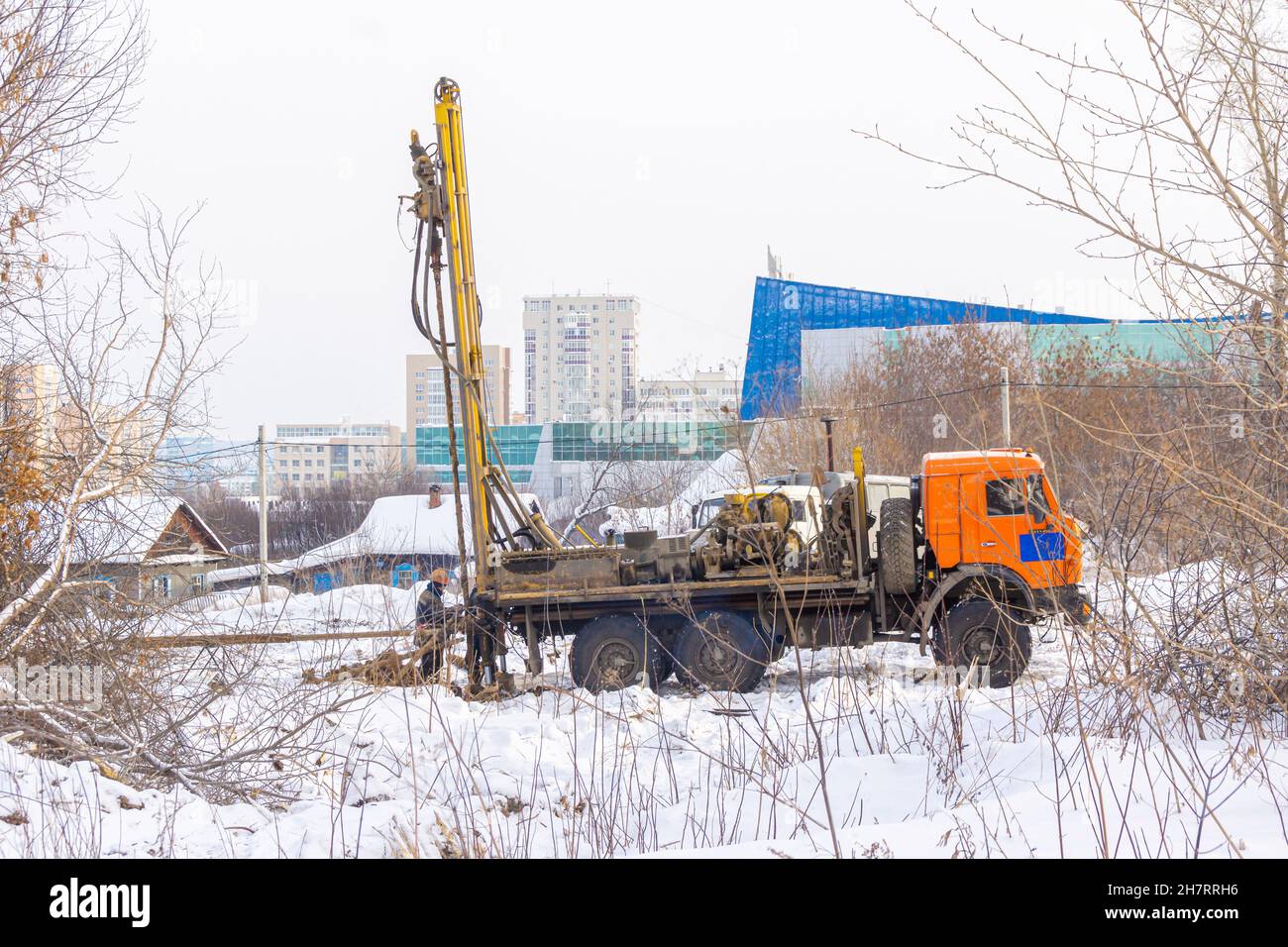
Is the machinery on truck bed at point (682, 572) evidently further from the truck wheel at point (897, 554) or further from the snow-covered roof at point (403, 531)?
the snow-covered roof at point (403, 531)

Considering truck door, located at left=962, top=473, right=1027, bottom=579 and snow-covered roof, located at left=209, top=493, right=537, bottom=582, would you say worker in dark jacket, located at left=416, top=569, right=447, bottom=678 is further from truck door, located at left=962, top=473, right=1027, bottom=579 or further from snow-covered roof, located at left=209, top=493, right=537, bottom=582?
snow-covered roof, located at left=209, top=493, right=537, bottom=582

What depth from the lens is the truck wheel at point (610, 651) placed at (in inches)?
454

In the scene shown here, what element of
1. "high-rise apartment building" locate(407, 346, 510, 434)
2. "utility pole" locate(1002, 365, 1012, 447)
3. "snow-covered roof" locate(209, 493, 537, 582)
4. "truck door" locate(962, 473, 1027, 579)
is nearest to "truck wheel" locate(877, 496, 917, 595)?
"truck door" locate(962, 473, 1027, 579)

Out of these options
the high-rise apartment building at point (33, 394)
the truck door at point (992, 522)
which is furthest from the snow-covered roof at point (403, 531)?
the high-rise apartment building at point (33, 394)

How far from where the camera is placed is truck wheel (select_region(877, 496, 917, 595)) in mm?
11414

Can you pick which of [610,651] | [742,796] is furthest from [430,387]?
[742,796]

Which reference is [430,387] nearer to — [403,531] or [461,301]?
[403,531]

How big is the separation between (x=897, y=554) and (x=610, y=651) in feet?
10.8

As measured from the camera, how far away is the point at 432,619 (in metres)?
11.4

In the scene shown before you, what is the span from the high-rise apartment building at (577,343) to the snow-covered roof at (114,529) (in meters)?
96.6

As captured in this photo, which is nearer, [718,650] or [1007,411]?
[718,650]

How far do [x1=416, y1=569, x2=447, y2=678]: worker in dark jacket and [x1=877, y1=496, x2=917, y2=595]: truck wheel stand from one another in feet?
15.5
